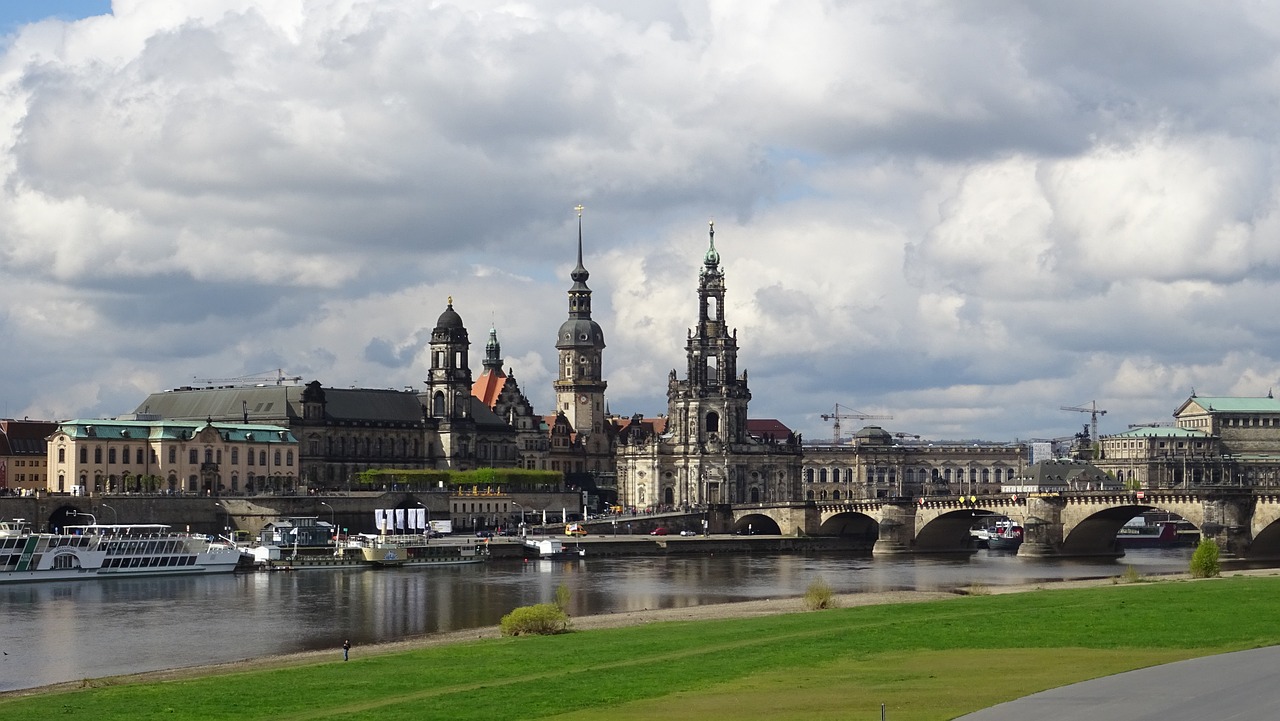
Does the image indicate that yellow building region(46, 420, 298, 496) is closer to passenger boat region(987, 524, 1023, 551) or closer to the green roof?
the green roof

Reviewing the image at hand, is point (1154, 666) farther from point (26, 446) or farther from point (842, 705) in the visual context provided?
point (26, 446)

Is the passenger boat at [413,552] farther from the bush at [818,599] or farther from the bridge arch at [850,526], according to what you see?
the bush at [818,599]

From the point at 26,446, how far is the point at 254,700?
135846 millimetres

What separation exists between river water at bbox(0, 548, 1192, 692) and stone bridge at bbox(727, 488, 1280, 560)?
3746mm

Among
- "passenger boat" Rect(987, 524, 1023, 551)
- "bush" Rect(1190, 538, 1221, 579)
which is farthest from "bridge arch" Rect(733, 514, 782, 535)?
"bush" Rect(1190, 538, 1221, 579)

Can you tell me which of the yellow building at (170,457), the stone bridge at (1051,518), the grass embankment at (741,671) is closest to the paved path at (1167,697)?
the grass embankment at (741,671)

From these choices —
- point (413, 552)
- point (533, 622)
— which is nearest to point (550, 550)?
point (413, 552)

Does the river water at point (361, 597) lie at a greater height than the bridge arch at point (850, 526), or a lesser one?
lesser

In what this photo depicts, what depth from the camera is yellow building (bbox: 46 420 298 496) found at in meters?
155

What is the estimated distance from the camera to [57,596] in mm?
96438

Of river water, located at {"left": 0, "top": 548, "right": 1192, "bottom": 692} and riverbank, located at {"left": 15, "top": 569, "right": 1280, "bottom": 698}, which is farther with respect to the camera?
river water, located at {"left": 0, "top": 548, "right": 1192, "bottom": 692}

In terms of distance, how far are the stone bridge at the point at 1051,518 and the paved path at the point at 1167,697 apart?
83856 millimetres

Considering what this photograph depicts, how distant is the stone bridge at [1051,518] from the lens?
120 metres

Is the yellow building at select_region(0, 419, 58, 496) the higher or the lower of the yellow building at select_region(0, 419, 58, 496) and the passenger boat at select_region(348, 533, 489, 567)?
the higher
